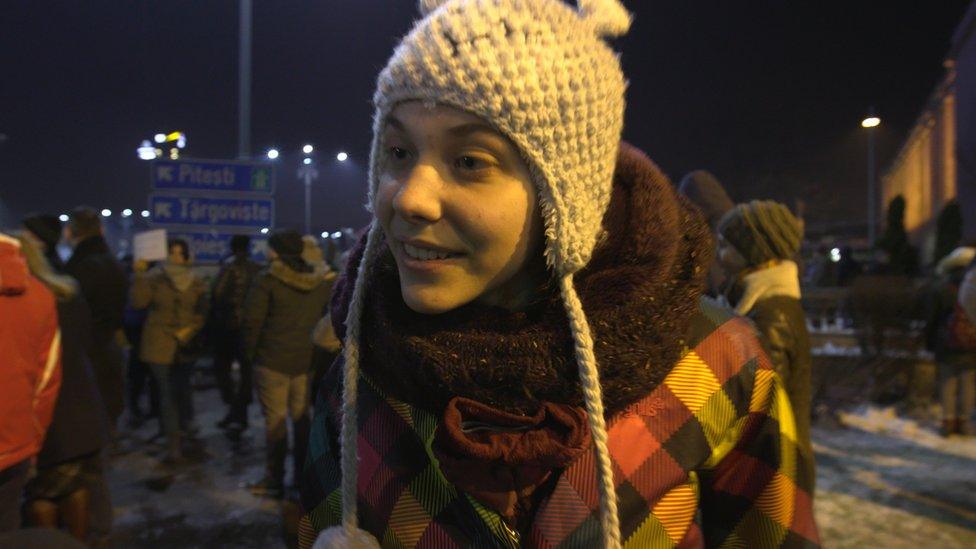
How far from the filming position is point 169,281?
252 inches

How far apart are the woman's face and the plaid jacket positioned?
0.89 feet

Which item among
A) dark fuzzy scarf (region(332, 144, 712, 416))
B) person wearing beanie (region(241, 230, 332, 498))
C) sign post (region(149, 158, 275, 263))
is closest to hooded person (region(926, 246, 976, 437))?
person wearing beanie (region(241, 230, 332, 498))

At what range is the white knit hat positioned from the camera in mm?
1197

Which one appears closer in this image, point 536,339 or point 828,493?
point 536,339

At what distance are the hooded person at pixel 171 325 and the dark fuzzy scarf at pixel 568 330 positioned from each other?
545 cm

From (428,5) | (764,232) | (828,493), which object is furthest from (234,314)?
(428,5)

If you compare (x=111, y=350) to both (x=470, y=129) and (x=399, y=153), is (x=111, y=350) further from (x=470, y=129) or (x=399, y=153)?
(x=470, y=129)

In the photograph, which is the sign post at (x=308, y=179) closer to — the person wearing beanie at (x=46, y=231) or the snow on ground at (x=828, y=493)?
the snow on ground at (x=828, y=493)

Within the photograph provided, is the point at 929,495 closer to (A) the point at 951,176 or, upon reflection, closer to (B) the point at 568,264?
(B) the point at 568,264

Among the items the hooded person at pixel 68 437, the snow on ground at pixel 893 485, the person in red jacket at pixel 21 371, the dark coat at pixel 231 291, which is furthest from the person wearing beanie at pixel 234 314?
the snow on ground at pixel 893 485

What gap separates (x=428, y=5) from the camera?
1.43m

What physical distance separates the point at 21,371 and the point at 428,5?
7.26 feet

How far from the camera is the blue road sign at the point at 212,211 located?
8.05 m

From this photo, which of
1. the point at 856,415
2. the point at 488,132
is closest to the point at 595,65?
the point at 488,132
